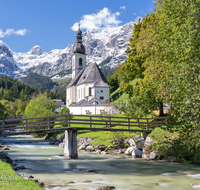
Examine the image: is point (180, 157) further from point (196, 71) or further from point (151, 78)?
point (196, 71)

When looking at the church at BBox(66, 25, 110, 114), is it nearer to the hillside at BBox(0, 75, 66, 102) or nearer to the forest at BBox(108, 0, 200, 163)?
the forest at BBox(108, 0, 200, 163)

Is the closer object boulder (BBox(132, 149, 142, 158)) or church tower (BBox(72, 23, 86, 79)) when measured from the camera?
boulder (BBox(132, 149, 142, 158))

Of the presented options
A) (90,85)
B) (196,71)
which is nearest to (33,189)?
(196,71)

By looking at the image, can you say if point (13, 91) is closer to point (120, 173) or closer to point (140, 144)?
point (140, 144)

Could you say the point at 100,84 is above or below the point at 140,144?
above

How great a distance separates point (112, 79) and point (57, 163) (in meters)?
90.2

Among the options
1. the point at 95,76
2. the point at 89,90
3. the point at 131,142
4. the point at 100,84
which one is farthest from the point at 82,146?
the point at 95,76

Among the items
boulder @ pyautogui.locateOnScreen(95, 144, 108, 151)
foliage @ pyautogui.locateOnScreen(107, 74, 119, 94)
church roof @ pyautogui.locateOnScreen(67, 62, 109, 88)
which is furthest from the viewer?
foliage @ pyautogui.locateOnScreen(107, 74, 119, 94)

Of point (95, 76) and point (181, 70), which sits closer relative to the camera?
point (181, 70)

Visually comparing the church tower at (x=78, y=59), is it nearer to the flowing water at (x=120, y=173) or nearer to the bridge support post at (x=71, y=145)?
the bridge support post at (x=71, y=145)

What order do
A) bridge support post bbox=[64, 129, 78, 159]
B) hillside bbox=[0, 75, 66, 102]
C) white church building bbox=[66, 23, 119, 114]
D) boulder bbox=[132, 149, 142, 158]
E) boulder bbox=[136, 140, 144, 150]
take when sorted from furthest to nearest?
hillside bbox=[0, 75, 66, 102], white church building bbox=[66, 23, 119, 114], boulder bbox=[136, 140, 144, 150], boulder bbox=[132, 149, 142, 158], bridge support post bbox=[64, 129, 78, 159]

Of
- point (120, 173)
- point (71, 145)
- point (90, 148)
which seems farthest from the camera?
point (90, 148)

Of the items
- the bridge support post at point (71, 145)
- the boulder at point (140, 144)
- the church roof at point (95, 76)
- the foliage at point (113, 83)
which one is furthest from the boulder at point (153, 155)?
the foliage at point (113, 83)

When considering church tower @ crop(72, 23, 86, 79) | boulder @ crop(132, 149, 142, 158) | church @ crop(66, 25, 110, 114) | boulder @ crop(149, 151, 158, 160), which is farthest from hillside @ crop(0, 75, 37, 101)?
boulder @ crop(149, 151, 158, 160)
